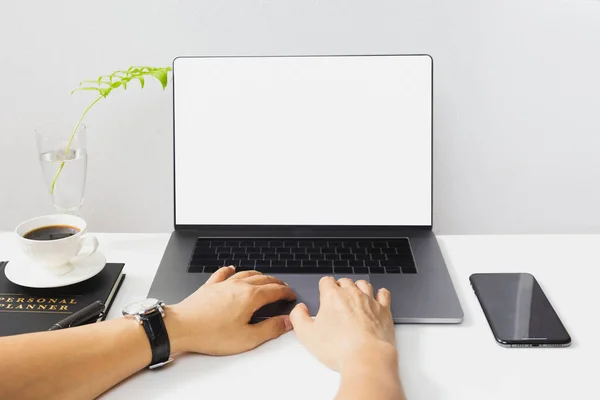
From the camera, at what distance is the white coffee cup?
955 millimetres

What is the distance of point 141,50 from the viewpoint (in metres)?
1.28

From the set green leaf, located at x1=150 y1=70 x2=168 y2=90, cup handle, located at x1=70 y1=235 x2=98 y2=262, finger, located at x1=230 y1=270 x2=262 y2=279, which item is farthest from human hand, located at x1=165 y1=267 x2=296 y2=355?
green leaf, located at x1=150 y1=70 x2=168 y2=90

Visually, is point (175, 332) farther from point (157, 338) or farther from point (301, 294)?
point (301, 294)

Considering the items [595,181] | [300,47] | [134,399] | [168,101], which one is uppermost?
[300,47]

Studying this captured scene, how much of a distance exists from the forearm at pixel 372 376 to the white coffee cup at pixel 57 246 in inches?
18.6

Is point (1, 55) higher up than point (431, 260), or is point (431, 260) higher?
point (1, 55)

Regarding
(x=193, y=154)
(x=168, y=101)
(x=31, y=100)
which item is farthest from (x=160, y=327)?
(x=31, y=100)

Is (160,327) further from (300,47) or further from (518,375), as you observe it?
(300,47)

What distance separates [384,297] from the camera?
3.03 feet

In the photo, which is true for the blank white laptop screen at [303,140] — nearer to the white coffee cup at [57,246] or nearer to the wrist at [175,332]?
the white coffee cup at [57,246]

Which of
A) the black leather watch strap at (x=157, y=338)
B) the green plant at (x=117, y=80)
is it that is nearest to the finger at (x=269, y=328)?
the black leather watch strap at (x=157, y=338)

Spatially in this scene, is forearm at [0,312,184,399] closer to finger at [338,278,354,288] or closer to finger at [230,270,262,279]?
finger at [230,270,262,279]

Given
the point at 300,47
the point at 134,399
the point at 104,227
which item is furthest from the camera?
the point at 104,227

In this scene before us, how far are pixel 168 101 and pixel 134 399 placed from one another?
0.71 metres
